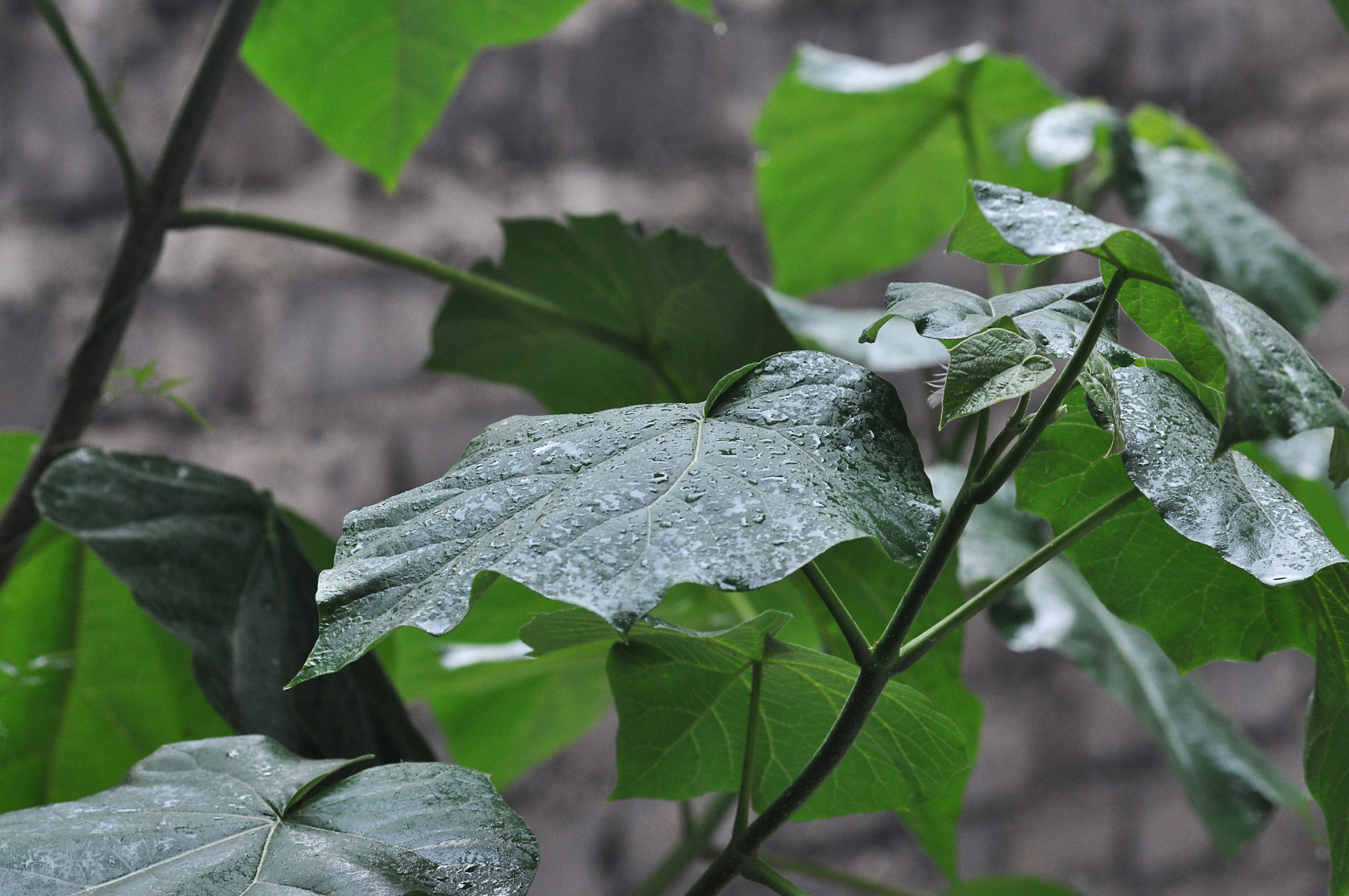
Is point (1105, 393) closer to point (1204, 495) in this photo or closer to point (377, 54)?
point (1204, 495)

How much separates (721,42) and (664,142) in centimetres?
12

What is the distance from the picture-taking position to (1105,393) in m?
0.24

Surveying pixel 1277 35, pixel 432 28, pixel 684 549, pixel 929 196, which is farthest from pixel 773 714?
pixel 1277 35

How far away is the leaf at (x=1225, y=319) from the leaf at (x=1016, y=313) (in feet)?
0.07

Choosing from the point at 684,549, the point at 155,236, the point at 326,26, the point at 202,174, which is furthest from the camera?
the point at 202,174

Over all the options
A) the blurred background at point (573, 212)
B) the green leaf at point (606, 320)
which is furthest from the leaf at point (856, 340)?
the blurred background at point (573, 212)

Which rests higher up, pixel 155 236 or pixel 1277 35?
pixel 155 236

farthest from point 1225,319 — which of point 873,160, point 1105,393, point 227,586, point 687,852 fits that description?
point 873,160

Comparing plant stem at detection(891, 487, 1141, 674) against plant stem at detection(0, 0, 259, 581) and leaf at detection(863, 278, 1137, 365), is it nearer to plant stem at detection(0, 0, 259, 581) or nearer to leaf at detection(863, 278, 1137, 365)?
leaf at detection(863, 278, 1137, 365)

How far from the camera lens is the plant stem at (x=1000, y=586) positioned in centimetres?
25

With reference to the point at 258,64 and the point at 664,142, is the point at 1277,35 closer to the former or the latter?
the point at 664,142

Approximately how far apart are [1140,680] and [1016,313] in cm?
37

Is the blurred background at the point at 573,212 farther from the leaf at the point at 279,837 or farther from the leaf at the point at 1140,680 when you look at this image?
the leaf at the point at 279,837

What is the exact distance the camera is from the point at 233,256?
962 mm
